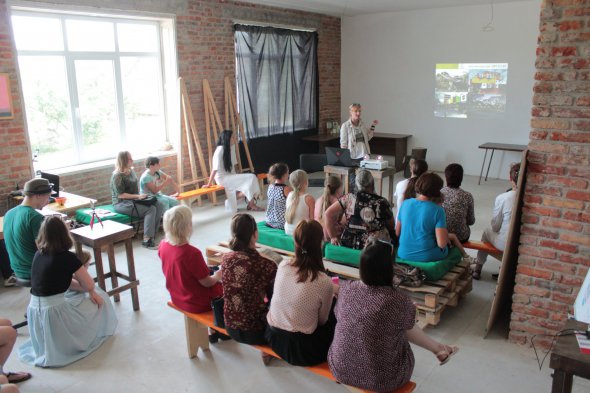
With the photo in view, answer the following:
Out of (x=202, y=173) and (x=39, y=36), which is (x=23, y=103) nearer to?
(x=39, y=36)

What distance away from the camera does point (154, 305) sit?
4375 mm

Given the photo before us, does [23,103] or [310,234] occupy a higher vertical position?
[23,103]

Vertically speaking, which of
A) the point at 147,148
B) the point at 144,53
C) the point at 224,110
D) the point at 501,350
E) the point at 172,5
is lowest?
the point at 501,350

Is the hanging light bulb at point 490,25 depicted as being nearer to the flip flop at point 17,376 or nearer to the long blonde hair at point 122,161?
the long blonde hair at point 122,161

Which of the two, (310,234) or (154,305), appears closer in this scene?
(310,234)

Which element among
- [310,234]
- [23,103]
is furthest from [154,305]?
[23,103]

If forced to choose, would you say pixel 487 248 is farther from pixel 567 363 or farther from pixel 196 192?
pixel 196 192

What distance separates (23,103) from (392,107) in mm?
6901

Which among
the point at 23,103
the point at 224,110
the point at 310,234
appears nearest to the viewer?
the point at 310,234

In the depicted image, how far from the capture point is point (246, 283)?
2947 mm

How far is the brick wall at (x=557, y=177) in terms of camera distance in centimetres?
310

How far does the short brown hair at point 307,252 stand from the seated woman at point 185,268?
0.83 metres

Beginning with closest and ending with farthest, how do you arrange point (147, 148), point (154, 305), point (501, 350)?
point (501, 350) → point (154, 305) → point (147, 148)

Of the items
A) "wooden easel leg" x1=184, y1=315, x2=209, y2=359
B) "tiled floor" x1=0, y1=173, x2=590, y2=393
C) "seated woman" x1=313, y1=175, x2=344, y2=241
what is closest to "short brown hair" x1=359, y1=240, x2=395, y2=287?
"tiled floor" x1=0, y1=173, x2=590, y2=393
